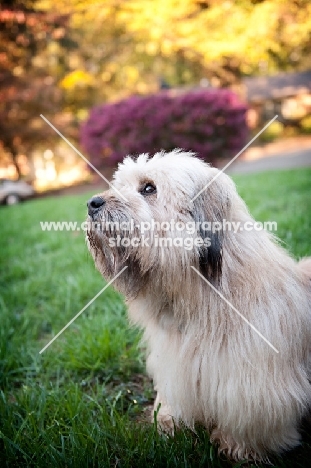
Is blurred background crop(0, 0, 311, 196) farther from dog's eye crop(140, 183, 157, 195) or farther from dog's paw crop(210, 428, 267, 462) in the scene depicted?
dog's paw crop(210, 428, 267, 462)

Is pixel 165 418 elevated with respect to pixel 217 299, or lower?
lower

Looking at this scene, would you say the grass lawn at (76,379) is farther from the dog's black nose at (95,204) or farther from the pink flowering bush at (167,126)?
the pink flowering bush at (167,126)

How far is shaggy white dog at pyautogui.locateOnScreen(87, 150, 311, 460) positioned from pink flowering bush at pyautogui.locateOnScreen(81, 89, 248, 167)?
9.21 metres

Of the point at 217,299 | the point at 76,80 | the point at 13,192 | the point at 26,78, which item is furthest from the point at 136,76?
the point at 217,299

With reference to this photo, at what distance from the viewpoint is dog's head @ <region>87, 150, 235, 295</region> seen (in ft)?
5.51

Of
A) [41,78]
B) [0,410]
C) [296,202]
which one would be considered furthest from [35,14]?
[0,410]

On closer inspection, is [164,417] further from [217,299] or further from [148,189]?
[148,189]

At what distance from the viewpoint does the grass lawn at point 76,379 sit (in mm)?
1830

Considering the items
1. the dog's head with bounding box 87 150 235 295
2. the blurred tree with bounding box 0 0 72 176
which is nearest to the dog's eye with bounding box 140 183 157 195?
the dog's head with bounding box 87 150 235 295

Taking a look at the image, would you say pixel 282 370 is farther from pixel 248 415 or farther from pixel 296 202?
pixel 296 202

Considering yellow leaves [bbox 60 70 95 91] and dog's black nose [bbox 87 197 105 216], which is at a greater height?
yellow leaves [bbox 60 70 95 91]

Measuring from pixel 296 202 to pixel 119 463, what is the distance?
4657 mm

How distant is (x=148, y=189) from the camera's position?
183cm

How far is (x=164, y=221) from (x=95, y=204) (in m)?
0.33
